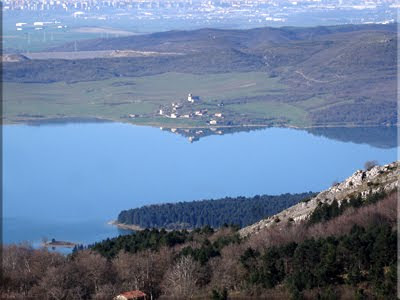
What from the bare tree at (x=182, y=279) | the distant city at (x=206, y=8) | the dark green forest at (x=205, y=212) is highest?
the bare tree at (x=182, y=279)

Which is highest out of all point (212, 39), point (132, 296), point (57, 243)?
point (132, 296)

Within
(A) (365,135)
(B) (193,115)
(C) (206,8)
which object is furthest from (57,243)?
(C) (206,8)

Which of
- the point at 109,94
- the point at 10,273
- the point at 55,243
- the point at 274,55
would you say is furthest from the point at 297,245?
the point at 274,55

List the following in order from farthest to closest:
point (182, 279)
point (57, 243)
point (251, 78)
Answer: point (251, 78), point (57, 243), point (182, 279)

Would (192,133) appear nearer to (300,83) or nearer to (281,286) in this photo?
(300,83)

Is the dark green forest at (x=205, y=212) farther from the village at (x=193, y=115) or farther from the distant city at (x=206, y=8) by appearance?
the distant city at (x=206, y=8)

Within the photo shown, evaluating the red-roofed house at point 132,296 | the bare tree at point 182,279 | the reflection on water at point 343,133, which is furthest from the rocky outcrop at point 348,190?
the reflection on water at point 343,133

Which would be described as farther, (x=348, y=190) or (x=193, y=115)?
(x=193, y=115)

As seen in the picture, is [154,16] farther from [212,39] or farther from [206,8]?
[212,39]
